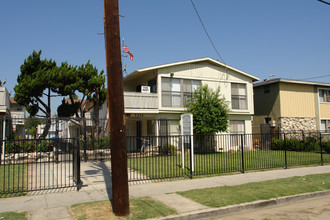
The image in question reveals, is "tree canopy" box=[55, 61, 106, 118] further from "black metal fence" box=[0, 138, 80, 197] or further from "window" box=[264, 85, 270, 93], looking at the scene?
"window" box=[264, 85, 270, 93]

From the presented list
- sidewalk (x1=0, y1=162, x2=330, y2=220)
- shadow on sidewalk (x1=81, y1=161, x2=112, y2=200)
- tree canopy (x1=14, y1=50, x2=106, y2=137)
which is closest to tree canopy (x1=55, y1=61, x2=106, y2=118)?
tree canopy (x1=14, y1=50, x2=106, y2=137)

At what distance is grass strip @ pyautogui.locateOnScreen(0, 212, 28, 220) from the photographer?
19.0 feet

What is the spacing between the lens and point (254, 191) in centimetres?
823

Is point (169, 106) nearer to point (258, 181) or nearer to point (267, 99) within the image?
point (267, 99)

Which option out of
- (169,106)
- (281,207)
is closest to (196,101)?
(169,106)

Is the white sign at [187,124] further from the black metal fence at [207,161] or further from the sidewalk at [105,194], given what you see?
the sidewalk at [105,194]

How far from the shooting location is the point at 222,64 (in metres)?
23.4

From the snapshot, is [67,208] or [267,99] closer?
[67,208]

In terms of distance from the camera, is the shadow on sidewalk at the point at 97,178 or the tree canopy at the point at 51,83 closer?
the shadow on sidewalk at the point at 97,178

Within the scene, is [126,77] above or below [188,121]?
above

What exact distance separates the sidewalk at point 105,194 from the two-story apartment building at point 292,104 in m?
14.6

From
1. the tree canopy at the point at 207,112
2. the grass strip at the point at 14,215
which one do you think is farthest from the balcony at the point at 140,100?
the grass strip at the point at 14,215

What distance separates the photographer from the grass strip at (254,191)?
7297 millimetres

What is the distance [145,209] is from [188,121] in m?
6.54
